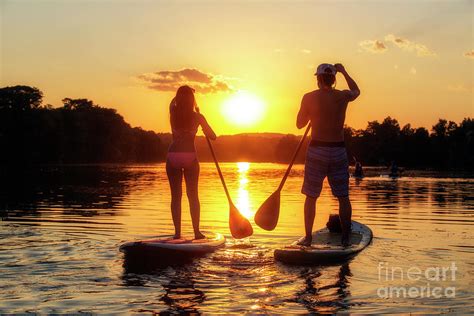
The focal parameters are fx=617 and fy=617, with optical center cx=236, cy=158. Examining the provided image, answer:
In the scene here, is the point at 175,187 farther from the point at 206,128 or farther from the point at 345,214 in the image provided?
the point at 345,214

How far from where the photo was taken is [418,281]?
795 cm

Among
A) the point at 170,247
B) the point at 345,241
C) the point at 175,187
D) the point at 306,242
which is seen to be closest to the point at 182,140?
the point at 175,187

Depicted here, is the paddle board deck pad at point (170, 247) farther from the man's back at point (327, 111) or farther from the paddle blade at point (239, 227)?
the man's back at point (327, 111)

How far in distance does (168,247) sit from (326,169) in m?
2.80

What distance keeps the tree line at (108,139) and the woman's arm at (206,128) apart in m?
105

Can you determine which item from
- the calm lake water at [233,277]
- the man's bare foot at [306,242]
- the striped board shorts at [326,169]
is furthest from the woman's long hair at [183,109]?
the man's bare foot at [306,242]

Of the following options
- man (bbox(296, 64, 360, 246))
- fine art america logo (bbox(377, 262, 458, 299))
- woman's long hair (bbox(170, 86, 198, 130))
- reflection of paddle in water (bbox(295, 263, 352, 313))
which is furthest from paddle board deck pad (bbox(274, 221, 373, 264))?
woman's long hair (bbox(170, 86, 198, 130))

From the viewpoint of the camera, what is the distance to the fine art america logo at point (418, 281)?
7.26 meters

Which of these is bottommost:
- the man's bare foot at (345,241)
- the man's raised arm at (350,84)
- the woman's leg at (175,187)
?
the man's bare foot at (345,241)

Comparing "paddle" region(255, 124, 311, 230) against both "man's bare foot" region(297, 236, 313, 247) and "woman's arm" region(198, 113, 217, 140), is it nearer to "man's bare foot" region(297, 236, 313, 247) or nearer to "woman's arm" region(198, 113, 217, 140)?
"man's bare foot" region(297, 236, 313, 247)

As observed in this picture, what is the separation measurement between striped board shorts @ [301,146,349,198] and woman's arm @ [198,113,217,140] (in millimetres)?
1697

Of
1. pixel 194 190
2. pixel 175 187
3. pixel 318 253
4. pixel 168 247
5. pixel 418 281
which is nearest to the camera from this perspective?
pixel 418 281

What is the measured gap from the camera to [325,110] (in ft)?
32.4

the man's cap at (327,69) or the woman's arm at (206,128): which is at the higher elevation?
the man's cap at (327,69)
